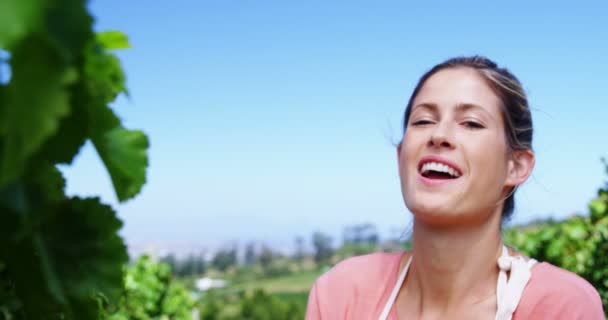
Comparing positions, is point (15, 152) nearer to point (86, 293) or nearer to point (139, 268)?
point (86, 293)

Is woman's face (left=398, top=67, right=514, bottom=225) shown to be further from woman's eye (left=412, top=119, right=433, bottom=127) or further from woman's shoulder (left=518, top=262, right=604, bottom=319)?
woman's shoulder (left=518, top=262, right=604, bottom=319)

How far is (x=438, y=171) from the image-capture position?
73.2 inches

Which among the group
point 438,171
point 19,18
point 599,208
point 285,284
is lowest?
point 285,284

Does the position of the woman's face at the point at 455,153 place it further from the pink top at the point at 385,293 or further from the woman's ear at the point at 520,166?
the pink top at the point at 385,293

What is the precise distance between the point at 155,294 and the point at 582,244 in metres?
4.34

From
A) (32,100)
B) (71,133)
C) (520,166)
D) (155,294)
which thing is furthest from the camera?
(155,294)

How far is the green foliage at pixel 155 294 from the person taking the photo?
6938mm

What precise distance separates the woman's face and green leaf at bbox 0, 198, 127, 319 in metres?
1.24

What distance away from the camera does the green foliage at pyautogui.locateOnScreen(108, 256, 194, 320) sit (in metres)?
6.94

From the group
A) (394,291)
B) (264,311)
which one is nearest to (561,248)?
(394,291)

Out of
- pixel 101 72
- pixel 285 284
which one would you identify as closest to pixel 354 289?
pixel 101 72

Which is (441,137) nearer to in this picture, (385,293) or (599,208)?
(385,293)

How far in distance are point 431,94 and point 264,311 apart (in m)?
16.7

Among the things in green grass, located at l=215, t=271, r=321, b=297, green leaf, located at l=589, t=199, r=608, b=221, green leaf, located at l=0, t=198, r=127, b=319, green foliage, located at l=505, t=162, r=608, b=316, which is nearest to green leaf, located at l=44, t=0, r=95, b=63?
green leaf, located at l=0, t=198, r=127, b=319
